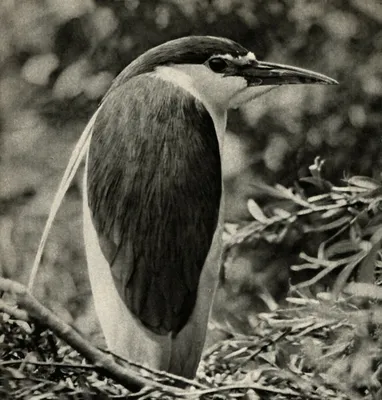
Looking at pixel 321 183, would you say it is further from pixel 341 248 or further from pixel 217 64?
pixel 217 64

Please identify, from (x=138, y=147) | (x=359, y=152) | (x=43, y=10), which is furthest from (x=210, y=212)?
(x=43, y=10)

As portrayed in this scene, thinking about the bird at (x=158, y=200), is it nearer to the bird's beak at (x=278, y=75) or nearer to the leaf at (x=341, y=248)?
the bird's beak at (x=278, y=75)

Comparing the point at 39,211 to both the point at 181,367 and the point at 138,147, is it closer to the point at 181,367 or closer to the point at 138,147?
the point at 138,147

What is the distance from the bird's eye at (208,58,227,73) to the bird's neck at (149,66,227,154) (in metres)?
0.04

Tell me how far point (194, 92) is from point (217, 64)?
0.18ft

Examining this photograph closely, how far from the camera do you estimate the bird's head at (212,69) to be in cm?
117

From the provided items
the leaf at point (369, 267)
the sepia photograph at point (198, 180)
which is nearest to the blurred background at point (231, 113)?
the sepia photograph at point (198, 180)

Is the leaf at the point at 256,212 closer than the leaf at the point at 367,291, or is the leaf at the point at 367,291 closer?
the leaf at the point at 367,291

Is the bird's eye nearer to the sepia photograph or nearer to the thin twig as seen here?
the sepia photograph

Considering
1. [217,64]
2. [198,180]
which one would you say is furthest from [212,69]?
[198,180]

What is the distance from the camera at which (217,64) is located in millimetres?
1182

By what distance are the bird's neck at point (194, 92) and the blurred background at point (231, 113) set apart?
17mm

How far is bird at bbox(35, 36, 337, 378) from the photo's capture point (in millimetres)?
1150

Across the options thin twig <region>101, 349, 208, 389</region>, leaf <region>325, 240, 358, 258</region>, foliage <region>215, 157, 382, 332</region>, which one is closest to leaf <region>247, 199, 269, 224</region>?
foliage <region>215, 157, 382, 332</region>
